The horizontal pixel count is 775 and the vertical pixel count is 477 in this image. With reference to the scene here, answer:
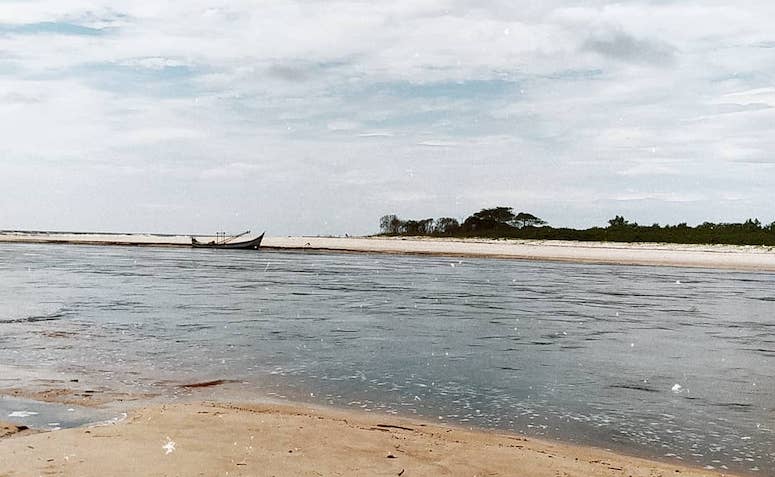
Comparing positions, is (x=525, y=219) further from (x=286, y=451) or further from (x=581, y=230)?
(x=286, y=451)

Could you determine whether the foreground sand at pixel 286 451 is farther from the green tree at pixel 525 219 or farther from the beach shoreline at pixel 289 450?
the green tree at pixel 525 219

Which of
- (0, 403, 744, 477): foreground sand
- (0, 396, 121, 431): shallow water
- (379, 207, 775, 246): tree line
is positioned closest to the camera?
(0, 403, 744, 477): foreground sand

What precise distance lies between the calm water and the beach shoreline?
89 centimetres

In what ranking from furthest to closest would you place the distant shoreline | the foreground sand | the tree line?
the tree line < the distant shoreline < the foreground sand

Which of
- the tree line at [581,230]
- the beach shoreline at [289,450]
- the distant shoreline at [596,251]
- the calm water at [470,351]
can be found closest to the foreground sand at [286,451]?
the beach shoreline at [289,450]

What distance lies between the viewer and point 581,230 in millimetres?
92062

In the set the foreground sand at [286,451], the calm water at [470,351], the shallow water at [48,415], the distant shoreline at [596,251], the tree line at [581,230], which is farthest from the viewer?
the tree line at [581,230]

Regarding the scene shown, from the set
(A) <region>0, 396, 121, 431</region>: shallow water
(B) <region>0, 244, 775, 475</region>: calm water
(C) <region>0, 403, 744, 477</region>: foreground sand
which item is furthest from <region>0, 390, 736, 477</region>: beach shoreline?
(B) <region>0, 244, 775, 475</region>: calm water

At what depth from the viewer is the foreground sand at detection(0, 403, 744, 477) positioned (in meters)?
6.16

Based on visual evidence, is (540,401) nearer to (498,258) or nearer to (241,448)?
(241,448)

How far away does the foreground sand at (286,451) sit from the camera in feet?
20.2

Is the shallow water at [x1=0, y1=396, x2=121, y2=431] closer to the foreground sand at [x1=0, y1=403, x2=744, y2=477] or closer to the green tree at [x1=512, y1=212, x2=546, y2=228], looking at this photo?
the foreground sand at [x1=0, y1=403, x2=744, y2=477]

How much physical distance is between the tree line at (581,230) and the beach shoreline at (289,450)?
7167 centimetres

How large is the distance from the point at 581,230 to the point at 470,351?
81307 mm
